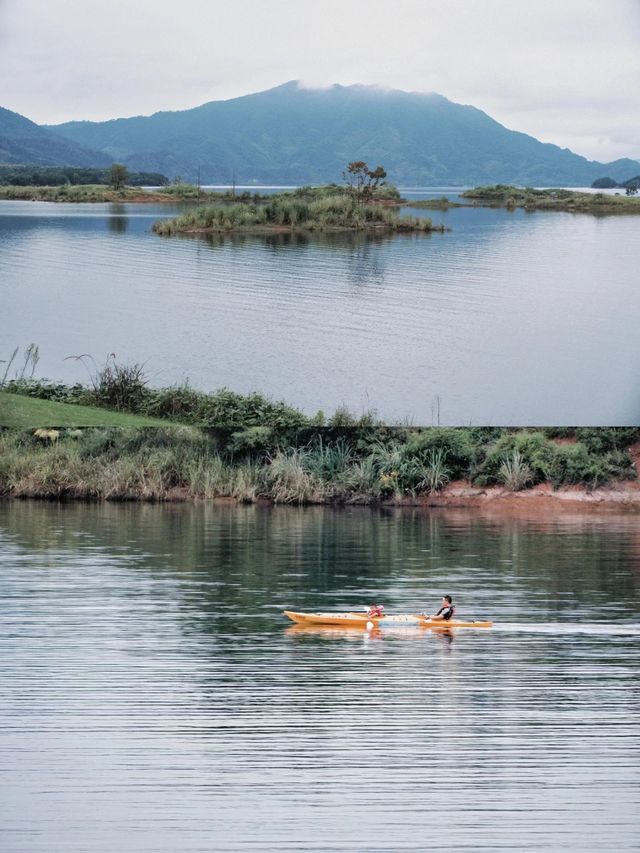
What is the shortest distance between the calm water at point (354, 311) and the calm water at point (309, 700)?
177cm

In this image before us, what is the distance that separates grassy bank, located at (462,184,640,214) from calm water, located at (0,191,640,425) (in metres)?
0.21

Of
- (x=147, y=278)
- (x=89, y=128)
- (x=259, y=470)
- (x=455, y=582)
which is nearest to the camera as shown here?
(x=455, y=582)

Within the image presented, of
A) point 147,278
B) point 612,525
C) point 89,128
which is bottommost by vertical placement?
point 612,525

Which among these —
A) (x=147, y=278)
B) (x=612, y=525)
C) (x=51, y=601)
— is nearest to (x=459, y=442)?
(x=612, y=525)

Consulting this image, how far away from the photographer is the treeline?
48.7ft

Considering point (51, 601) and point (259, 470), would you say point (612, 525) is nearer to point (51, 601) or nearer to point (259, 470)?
point (259, 470)

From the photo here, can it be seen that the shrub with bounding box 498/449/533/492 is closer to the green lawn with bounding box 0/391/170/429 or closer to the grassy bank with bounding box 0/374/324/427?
the grassy bank with bounding box 0/374/324/427

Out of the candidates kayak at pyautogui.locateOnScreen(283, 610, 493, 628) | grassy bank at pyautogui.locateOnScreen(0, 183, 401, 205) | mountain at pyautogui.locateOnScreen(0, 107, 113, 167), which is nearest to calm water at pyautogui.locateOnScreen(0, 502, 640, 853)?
kayak at pyautogui.locateOnScreen(283, 610, 493, 628)

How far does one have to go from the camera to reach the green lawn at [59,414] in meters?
14.4

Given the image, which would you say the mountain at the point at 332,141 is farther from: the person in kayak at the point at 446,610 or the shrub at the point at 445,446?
the person in kayak at the point at 446,610

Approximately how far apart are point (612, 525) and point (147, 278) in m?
6.18

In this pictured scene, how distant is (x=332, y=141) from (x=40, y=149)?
356cm

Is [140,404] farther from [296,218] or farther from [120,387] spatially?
[296,218]

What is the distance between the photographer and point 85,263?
1423 centimetres
